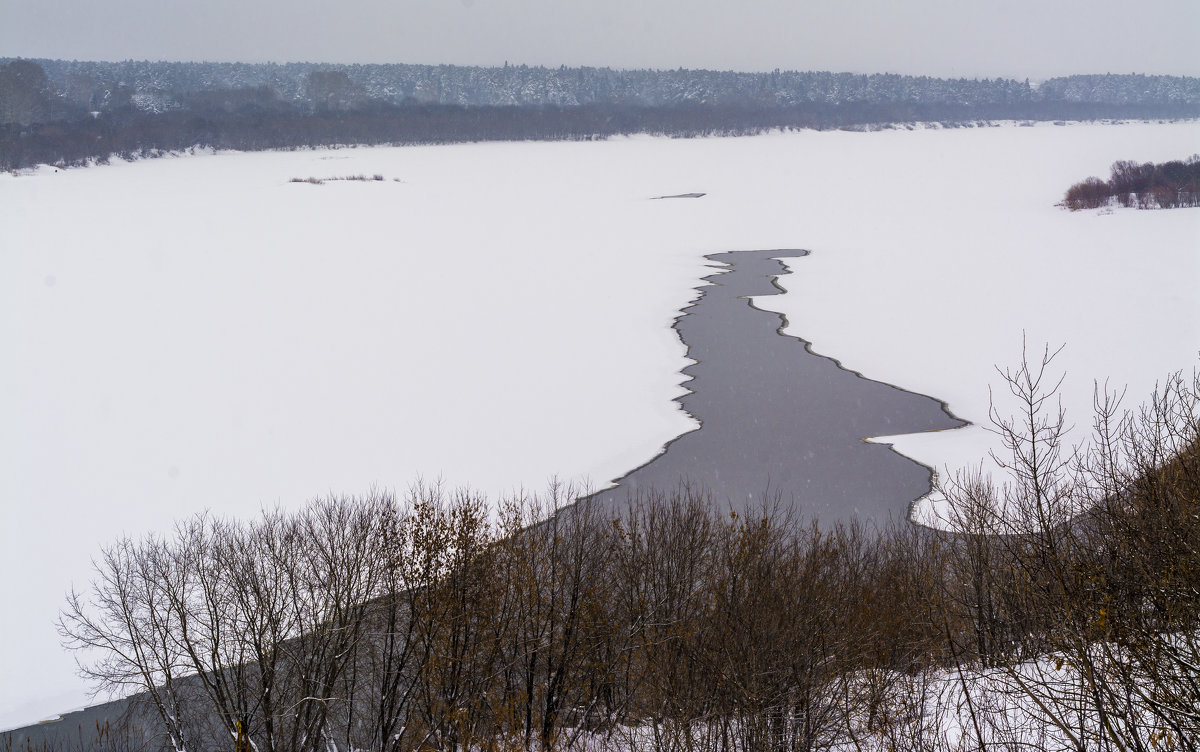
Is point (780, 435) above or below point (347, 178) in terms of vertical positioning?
below

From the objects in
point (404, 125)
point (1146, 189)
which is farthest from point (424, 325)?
point (404, 125)

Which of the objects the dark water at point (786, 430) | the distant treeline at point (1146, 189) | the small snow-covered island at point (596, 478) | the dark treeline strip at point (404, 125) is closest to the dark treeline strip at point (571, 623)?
the small snow-covered island at point (596, 478)

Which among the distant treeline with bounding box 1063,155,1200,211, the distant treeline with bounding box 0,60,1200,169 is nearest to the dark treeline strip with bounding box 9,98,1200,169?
the distant treeline with bounding box 0,60,1200,169

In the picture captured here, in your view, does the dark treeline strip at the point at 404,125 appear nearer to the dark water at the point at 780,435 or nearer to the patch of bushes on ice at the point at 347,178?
the patch of bushes on ice at the point at 347,178

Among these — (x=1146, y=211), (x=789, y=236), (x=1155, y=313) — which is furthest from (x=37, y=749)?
(x=1146, y=211)

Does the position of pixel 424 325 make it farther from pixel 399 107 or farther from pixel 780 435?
pixel 399 107

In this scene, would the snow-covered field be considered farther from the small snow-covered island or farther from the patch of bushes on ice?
the patch of bushes on ice
